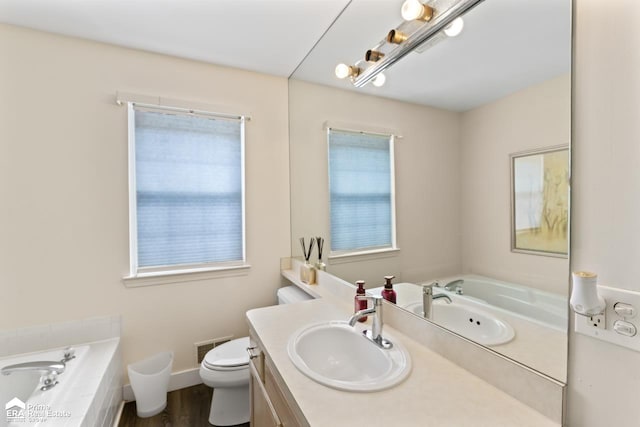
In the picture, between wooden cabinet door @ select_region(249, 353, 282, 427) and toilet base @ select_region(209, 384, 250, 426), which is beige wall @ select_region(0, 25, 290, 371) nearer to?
toilet base @ select_region(209, 384, 250, 426)

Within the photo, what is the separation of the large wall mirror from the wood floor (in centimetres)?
135

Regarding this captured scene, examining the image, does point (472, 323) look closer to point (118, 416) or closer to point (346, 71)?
point (346, 71)

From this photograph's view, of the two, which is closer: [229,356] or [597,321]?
[597,321]

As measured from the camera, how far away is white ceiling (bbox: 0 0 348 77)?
5.34ft

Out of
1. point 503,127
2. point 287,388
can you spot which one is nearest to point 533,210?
point 503,127

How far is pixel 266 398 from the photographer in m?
1.20

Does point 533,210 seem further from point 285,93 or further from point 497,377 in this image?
point 285,93

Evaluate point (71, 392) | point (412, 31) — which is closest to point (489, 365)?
point (412, 31)

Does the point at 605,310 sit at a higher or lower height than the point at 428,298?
higher

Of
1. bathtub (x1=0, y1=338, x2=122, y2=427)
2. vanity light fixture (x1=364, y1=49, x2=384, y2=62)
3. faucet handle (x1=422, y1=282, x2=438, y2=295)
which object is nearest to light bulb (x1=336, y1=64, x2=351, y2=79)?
vanity light fixture (x1=364, y1=49, x2=384, y2=62)

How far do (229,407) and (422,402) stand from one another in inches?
59.2

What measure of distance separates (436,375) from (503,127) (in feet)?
2.78

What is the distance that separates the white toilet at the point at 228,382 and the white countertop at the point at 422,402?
871mm

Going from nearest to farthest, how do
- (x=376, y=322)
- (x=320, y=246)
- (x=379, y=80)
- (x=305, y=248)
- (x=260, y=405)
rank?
(x=376, y=322), (x=260, y=405), (x=379, y=80), (x=320, y=246), (x=305, y=248)
